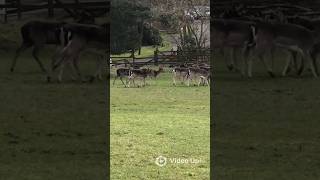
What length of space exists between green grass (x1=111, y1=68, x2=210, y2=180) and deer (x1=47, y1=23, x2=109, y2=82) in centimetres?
148

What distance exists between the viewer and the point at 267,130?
18.3 ft

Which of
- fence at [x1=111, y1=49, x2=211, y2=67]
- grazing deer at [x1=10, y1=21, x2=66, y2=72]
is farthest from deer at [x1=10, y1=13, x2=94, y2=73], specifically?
fence at [x1=111, y1=49, x2=211, y2=67]

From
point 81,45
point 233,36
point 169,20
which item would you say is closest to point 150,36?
point 169,20

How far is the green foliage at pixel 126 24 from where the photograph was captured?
429 inches

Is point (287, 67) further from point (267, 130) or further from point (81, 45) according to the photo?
point (267, 130)

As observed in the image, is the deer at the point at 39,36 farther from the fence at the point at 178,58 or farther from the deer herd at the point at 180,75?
the fence at the point at 178,58

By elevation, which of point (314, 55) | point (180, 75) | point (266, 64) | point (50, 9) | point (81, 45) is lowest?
point (180, 75)

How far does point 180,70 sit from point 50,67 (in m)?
2.56

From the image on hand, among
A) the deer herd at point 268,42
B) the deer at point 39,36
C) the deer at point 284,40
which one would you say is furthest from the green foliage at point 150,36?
the deer at point 284,40

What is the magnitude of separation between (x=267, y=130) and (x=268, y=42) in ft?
18.2

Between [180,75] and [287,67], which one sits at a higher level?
[287,67]

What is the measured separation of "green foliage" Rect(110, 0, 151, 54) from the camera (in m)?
10.9

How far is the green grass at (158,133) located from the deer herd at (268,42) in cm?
203

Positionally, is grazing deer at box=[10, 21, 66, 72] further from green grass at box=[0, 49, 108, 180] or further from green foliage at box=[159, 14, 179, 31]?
green foliage at box=[159, 14, 179, 31]
